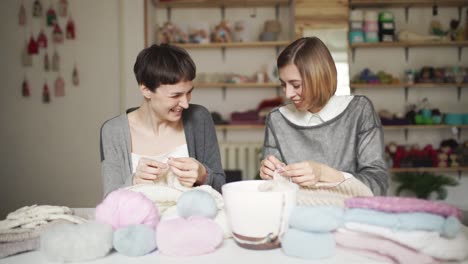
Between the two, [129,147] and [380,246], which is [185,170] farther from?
[380,246]

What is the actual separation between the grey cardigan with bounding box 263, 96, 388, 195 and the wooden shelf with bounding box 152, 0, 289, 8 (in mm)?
2981

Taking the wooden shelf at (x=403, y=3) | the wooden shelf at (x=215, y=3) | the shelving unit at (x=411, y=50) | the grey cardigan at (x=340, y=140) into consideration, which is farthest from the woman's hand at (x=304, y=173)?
the wooden shelf at (x=403, y=3)

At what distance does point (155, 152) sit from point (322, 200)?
85cm

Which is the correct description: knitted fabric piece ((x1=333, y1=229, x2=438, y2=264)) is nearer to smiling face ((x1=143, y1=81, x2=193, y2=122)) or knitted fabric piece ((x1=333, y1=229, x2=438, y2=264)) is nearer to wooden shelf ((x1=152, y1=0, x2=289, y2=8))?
smiling face ((x1=143, y1=81, x2=193, y2=122))

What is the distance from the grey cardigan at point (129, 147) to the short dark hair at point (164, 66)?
204 mm

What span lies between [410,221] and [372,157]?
2.28 feet

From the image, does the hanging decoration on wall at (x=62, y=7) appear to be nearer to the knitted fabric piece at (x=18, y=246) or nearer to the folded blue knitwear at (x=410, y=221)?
the knitted fabric piece at (x=18, y=246)

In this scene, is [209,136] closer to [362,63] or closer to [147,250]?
[147,250]

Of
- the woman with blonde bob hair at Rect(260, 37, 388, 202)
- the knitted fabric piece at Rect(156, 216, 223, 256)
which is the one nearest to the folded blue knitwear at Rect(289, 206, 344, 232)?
the knitted fabric piece at Rect(156, 216, 223, 256)

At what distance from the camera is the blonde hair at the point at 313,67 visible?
4.64ft

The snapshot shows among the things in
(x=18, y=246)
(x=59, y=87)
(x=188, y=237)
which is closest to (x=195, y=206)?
(x=188, y=237)

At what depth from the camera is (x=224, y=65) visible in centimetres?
457

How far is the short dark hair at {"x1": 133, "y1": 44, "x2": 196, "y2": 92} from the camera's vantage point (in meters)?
1.50

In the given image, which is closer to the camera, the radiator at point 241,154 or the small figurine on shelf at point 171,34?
the small figurine on shelf at point 171,34
